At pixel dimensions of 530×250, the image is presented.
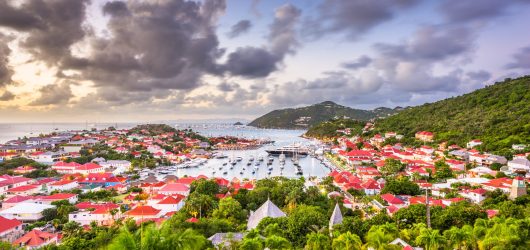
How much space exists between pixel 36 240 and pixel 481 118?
60708 mm

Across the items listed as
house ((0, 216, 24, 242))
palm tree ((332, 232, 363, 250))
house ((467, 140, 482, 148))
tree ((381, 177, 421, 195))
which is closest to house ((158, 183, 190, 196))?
house ((0, 216, 24, 242))

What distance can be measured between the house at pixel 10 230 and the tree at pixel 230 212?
11.9 metres

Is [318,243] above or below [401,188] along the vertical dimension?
above

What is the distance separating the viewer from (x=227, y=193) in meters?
28.8

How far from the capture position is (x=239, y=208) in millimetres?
22219

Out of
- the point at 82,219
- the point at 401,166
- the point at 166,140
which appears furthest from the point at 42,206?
the point at 166,140

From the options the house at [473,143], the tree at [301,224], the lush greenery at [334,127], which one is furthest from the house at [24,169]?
the lush greenery at [334,127]

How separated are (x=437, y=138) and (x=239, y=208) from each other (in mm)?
44042

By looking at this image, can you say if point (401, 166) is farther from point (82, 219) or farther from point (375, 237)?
point (82, 219)

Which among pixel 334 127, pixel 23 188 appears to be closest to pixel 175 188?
pixel 23 188

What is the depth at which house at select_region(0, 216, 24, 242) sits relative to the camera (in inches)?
806

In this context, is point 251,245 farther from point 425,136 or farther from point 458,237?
point 425,136

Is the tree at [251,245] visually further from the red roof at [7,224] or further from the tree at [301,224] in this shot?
the red roof at [7,224]

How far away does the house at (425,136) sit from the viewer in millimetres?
57281
